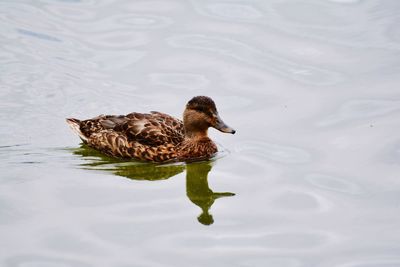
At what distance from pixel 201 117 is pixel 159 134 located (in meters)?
0.65

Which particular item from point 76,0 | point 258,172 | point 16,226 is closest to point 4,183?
point 16,226

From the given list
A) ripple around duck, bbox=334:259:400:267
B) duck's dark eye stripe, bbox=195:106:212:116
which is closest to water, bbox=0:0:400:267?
ripple around duck, bbox=334:259:400:267

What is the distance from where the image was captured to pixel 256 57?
17.6 metres

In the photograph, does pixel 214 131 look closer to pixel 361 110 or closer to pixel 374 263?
pixel 361 110

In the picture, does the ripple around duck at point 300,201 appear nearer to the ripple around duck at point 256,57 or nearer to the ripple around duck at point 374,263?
the ripple around duck at point 374,263

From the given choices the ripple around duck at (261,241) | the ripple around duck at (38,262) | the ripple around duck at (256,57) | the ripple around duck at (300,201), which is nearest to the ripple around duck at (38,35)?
the ripple around duck at (256,57)

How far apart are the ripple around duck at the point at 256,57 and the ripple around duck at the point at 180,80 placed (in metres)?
1.01

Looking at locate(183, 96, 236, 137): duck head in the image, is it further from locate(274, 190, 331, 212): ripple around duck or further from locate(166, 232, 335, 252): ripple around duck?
locate(166, 232, 335, 252): ripple around duck

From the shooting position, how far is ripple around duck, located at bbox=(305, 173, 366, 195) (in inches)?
502

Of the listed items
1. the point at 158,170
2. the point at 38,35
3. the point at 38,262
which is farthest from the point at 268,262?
the point at 38,35

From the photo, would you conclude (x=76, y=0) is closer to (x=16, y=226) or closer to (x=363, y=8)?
(x=363, y=8)

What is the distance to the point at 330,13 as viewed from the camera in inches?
750

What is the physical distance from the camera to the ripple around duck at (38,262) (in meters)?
10.6

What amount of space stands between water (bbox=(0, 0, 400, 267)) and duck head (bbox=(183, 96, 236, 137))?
48 centimetres
